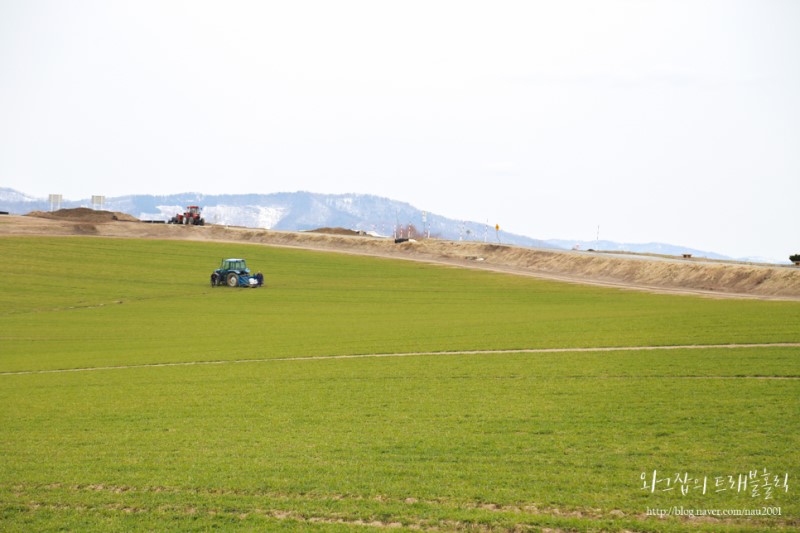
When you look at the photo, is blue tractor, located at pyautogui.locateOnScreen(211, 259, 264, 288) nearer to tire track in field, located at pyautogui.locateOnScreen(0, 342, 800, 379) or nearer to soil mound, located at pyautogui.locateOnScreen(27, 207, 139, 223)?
tire track in field, located at pyautogui.locateOnScreen(0, 342, 800, 379)

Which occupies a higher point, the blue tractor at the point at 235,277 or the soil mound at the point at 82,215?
the soil mound at the point at 82,215

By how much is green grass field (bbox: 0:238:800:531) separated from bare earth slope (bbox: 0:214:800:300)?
59.2 ft

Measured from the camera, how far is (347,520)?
1575 centimetres

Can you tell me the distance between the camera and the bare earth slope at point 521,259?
7181 cm

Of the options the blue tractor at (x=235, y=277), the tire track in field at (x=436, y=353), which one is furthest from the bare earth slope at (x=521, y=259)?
the tire track in field at (x=436, y=353)

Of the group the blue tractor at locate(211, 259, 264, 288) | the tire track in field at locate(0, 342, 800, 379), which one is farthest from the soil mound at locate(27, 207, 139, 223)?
the tire track in field at locate(0, 342, 800, 379)

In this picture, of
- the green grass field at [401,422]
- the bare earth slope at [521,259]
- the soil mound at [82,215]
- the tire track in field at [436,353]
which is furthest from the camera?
the soil mound at [82,215]

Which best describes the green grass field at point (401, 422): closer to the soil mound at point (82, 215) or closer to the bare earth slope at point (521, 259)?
the bare earth slope at point (521, 259)

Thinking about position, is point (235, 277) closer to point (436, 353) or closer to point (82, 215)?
point (436, 353)

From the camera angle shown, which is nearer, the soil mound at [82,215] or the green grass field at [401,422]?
the green grass field at [401,422]

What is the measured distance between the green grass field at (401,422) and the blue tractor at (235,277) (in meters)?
25.0

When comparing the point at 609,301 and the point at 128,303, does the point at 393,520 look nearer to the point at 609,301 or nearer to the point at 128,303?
the point at 609,301

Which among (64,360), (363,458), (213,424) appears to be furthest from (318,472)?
(64,360)

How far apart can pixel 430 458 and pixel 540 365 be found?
46.5 ft
